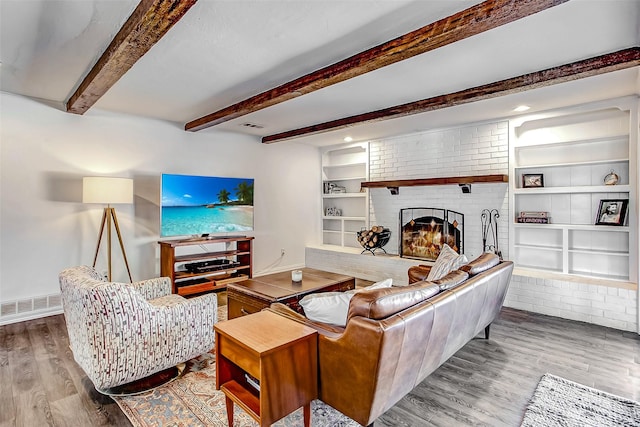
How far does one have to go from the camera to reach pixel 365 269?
5688mm

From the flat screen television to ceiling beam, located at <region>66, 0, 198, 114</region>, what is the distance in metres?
1.66

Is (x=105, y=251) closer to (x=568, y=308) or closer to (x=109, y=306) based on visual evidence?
(x=109, y=306)

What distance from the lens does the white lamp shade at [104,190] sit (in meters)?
3.73

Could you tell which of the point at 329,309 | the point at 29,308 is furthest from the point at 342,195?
the point at 29,308

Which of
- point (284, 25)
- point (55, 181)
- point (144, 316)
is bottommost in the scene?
point (144, 316)

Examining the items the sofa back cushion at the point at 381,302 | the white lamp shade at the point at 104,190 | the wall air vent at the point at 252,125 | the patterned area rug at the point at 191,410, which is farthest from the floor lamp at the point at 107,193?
the sofa back cushion at the point at 381,302

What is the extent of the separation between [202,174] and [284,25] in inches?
135

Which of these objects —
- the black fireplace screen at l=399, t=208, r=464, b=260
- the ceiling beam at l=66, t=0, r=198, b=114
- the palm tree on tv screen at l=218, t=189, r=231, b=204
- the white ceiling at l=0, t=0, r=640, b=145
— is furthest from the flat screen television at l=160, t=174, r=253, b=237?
the black fireplace screen at l=399, t=208, r=464, b=260

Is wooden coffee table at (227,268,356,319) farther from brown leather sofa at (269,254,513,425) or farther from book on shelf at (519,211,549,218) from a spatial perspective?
book on shelf at (519,211,549,218)

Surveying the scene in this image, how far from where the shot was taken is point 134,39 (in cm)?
221

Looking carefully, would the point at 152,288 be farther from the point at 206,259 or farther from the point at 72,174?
the point at 72,174

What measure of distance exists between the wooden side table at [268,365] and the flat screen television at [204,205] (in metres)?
3.12

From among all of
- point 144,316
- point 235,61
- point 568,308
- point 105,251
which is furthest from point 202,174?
point 568,308

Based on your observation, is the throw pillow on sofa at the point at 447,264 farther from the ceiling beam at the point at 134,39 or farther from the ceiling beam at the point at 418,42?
the ceiling beam at the point at 134,39
